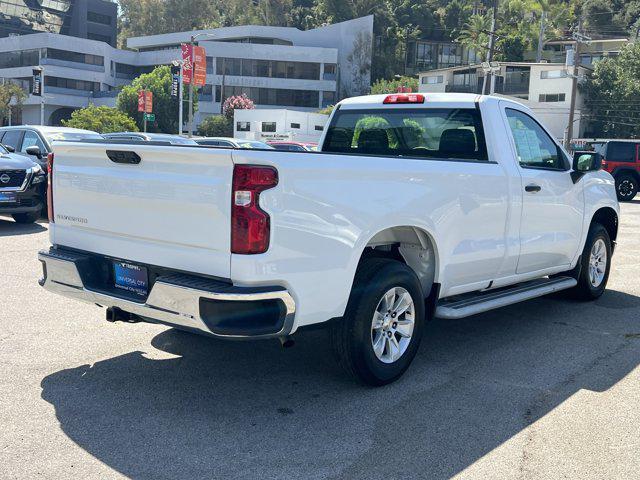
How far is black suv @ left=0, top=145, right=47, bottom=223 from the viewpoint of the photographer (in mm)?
11938

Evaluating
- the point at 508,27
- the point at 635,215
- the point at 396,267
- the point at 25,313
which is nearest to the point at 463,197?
the point at 396,267

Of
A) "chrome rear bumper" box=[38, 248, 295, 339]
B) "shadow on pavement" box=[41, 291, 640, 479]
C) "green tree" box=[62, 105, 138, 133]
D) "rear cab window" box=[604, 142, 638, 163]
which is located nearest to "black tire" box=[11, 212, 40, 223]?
"shadow on pavement" box=[41, 291, 640, 479]

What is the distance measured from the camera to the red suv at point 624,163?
80.7ft

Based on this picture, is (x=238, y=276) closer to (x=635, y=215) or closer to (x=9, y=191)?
(x=9, y=191)

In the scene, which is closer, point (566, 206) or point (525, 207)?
point (525, 207)

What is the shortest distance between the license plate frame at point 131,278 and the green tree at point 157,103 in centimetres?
6410

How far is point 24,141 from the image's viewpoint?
1423 cm

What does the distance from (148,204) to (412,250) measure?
206cm

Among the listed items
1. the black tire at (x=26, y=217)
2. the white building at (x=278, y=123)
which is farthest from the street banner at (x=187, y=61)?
the black tire at (x=26, y=217)

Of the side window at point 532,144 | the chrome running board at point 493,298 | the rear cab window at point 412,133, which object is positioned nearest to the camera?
the chrome running board at point 493,298

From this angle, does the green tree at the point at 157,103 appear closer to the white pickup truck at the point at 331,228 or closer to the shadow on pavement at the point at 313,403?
the white pickup truck at the point at 331,228

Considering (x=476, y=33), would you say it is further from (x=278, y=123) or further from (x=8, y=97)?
(x=8, y=97)

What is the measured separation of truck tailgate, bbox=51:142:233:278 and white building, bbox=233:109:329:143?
52532mm

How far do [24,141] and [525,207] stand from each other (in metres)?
11.7
